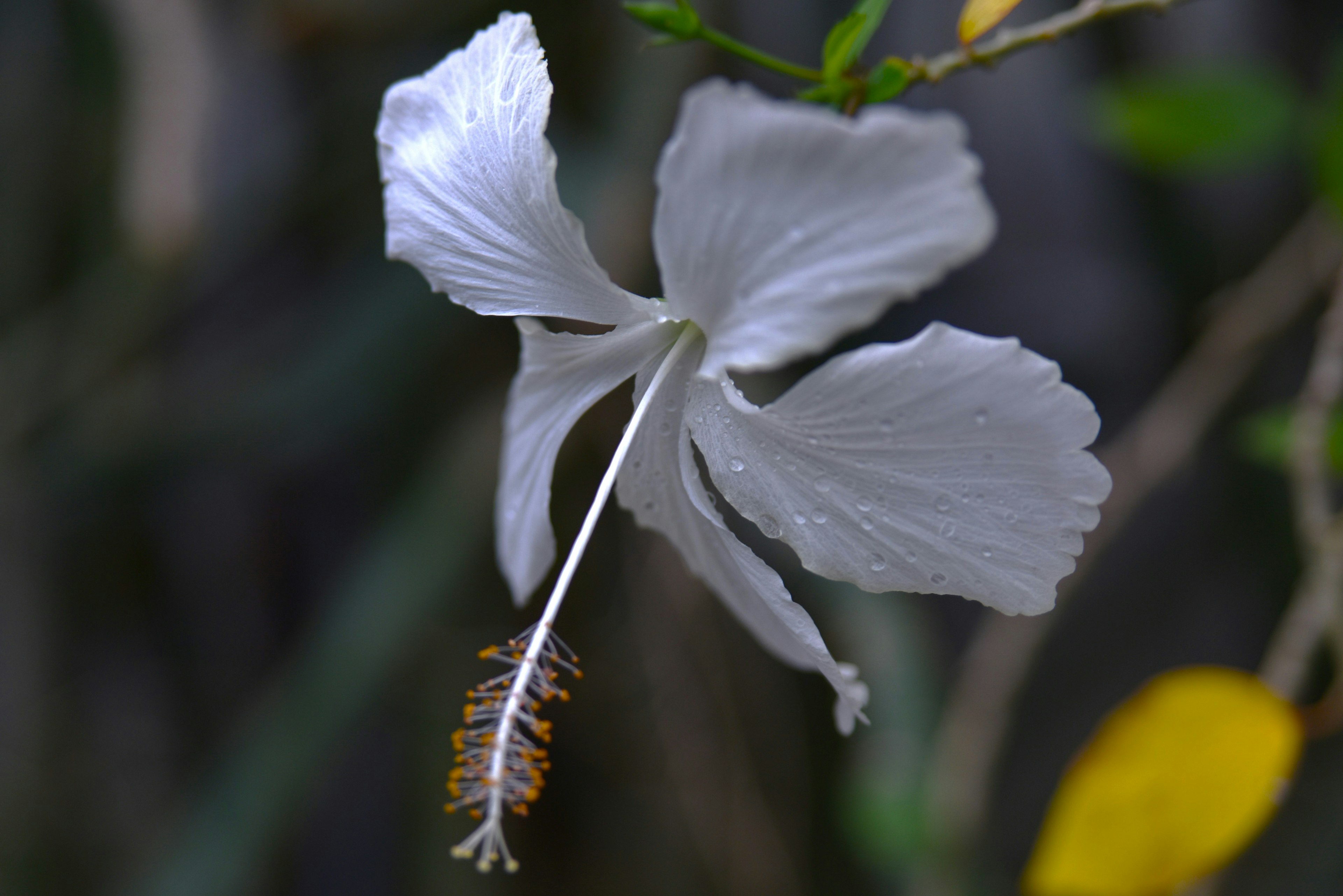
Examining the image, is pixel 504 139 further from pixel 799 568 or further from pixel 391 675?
pixel 391 675

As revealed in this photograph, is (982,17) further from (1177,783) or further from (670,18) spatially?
(1177,783)

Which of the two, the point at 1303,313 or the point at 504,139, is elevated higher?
the point at 504,139

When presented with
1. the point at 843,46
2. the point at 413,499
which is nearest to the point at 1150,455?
the point at 843,46

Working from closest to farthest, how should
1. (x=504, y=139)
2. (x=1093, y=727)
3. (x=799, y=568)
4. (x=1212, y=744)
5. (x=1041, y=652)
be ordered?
(x=504, y=139) → (x=1212, y=744) → (x=799, y=568) → (x=1041, y=652) → (x=1093, y=727)

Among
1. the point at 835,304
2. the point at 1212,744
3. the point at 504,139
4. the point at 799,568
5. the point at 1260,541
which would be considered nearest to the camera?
the point at 835,304

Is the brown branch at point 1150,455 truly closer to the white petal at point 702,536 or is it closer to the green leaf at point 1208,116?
the green leaf at point 1208,116

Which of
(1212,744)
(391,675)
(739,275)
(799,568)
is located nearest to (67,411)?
(391,675)

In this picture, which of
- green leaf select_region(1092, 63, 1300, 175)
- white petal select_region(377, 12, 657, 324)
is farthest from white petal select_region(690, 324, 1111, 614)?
green leaf select_region(1092, 63, 1300, 175)
